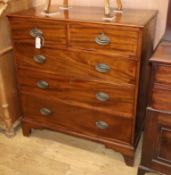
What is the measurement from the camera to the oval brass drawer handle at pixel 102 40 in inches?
54.0

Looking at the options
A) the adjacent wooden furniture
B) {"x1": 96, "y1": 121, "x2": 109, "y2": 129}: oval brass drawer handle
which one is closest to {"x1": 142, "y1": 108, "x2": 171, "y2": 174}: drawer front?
{"x1": 96, "y1": 121, "x2": 109, "y2": 129}: oval brass drawer handle

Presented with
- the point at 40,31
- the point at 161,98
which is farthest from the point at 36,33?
the point at 161,98

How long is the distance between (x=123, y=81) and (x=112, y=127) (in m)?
0.34

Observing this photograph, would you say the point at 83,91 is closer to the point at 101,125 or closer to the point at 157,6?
the point at 101,125

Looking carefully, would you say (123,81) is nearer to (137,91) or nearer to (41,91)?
(137,91)

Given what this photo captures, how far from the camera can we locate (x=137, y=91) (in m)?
1.44

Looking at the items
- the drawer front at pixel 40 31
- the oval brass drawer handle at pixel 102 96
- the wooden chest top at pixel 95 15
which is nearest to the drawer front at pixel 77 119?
the oval brass drawer handle at pixel 102 96

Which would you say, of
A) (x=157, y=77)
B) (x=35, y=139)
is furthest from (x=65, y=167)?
(x=157, y=77)

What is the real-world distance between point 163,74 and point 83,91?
56cm

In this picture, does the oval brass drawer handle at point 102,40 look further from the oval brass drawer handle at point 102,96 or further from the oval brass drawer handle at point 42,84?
the oval brass drawer handle at point 42,84

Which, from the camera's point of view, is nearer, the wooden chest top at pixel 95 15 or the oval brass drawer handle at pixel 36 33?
the wooden chest top at pixel 95 15

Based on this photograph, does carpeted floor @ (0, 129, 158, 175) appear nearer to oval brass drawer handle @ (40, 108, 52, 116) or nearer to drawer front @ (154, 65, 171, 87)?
oval brass drawer handle @ (40, 108, 52, 116)

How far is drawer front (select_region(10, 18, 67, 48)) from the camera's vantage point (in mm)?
1470

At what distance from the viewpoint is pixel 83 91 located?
1.60m
